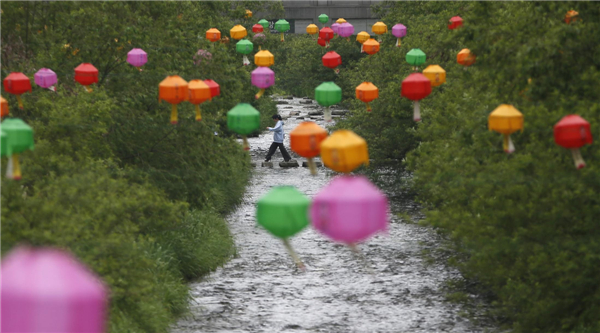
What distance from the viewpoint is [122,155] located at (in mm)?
18406

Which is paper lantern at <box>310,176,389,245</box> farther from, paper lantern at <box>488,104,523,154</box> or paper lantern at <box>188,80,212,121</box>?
paper lantern at <box>188,80,212,121</box>

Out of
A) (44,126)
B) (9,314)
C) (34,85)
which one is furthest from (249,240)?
(9,314)

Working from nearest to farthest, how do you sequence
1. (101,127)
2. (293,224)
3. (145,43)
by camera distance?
(293,224), (101,127), (145,43)

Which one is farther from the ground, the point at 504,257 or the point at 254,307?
the point at 504,257

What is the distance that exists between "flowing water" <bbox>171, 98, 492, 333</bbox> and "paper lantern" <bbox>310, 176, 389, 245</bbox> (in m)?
10.8

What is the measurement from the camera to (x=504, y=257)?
1396 centimetres

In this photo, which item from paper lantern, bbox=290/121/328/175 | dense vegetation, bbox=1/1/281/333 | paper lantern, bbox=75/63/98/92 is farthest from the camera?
paper lantern, bbox=75/63/98/92

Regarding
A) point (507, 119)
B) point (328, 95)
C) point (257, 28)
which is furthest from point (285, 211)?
point (257, 28)

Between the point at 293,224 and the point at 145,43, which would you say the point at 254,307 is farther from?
the point at 293,224

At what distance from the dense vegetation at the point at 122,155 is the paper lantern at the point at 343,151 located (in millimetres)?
4783

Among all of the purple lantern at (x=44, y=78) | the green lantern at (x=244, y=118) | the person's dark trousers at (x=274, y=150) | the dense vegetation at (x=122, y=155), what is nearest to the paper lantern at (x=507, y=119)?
the green lantern at (x=244, y=118)

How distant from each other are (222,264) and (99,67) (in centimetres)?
612

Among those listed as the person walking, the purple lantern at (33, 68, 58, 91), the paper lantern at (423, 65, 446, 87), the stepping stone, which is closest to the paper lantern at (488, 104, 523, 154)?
the paper lantern at (423, 65, 446, 87)

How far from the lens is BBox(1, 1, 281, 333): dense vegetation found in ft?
41.3
